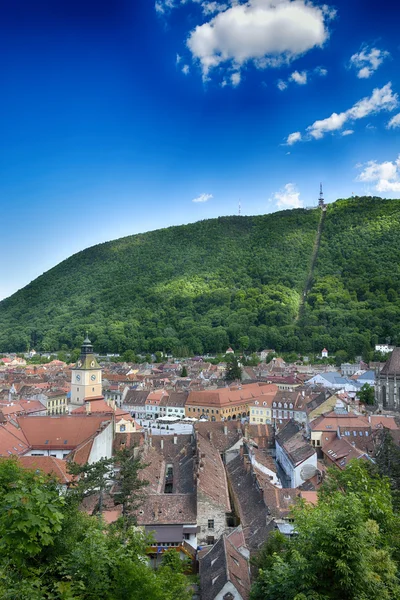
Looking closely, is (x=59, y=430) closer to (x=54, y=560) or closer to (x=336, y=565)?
(x=54, y=560)

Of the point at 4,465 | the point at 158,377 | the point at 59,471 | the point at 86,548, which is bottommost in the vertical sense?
the point at 158,377

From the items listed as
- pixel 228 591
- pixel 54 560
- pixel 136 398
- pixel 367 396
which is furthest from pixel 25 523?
pixel 136 398

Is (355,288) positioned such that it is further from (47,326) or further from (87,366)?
(87,366)

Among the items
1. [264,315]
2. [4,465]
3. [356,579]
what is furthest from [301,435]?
[264,315]

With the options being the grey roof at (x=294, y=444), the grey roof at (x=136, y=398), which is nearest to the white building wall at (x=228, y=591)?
the grey roof at (x=294, y=444)

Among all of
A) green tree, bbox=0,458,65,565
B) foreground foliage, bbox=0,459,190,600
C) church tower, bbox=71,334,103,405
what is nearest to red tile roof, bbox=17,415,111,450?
church tower, bbox=71,334,103,405
